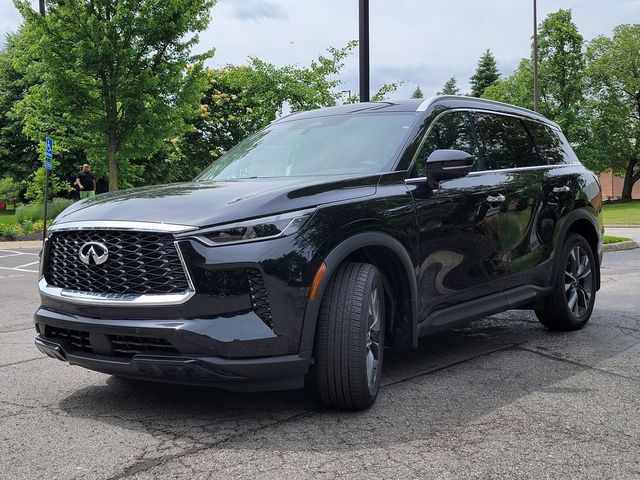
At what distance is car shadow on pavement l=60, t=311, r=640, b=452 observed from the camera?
3.54 meters

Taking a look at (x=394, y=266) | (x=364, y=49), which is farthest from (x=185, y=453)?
(x=364, y=49)

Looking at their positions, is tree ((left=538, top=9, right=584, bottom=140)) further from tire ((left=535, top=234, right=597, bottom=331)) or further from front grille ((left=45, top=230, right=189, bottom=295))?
front grille ((left=45, top=230, right=189, bottom=295))

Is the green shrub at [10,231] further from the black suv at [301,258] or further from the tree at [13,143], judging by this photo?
the tree at [13,143]

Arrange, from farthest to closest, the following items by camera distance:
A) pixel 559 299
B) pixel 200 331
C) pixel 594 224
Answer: pixel 594 224 < pixel 559 299 < pixel 200 331

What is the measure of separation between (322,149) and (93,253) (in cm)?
176

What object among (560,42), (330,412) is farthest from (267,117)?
(330,412)

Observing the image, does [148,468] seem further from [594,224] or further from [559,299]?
[594,224]

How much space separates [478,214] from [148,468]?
275 cm

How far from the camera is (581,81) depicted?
5353 cm

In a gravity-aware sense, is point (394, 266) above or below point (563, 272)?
above

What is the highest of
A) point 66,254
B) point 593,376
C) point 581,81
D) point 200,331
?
point 581,81

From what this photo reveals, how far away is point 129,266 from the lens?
140 inches

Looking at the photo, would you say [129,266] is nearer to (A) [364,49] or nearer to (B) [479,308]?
(B) [479,308]

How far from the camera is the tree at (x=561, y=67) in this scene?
53.2 m
